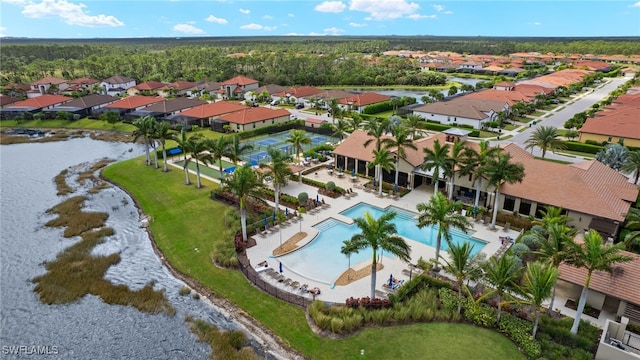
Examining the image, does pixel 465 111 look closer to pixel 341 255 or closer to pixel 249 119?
pixel 249 119

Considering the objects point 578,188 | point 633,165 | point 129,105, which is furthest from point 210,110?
point 633,165

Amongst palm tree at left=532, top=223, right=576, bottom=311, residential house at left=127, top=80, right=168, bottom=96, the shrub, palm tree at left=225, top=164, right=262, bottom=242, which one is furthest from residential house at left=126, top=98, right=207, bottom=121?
palm tree at left=532, top=223, right=576, bottom=311

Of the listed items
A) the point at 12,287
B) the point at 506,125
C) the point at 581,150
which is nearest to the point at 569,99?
the point at 506,125

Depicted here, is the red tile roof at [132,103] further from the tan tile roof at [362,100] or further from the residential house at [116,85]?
the tan tile roof at [362,100]

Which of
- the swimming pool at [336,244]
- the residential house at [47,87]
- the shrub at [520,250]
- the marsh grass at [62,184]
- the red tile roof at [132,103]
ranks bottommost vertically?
the marsh grass at [62,184]

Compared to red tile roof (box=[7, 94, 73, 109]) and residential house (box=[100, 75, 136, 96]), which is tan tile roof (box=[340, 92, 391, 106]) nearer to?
Result: red tile roof (box=[7, 94, 73, 109])

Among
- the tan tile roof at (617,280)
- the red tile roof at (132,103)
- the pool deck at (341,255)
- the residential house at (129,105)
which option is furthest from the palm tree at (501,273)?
the red tile roof at (132,103)
